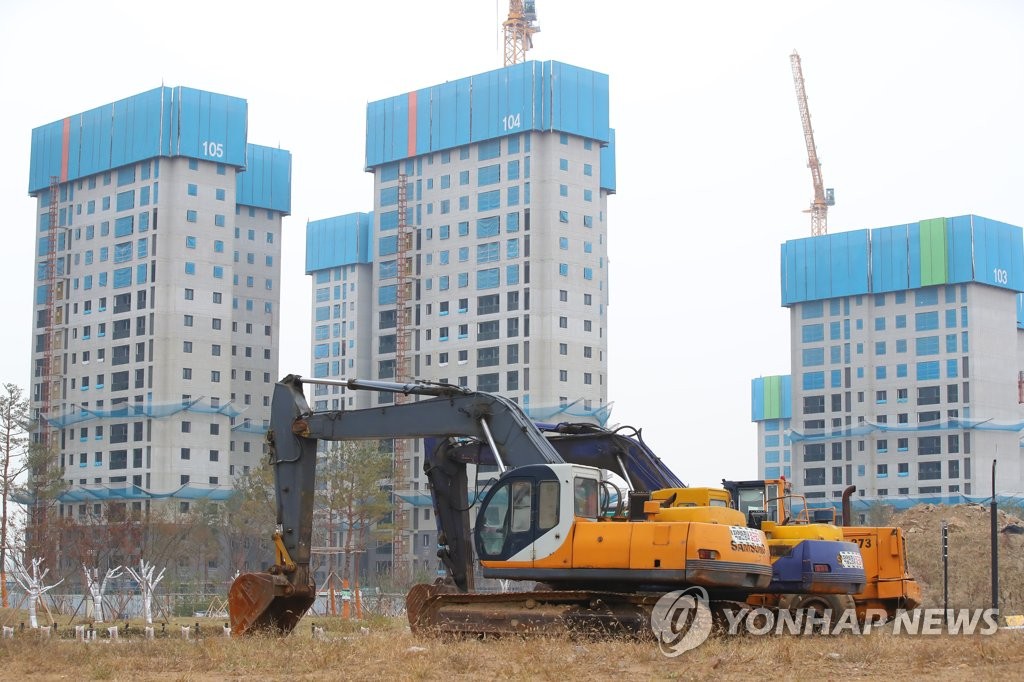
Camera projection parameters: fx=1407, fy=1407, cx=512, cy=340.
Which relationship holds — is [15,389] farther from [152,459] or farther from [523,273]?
[523,273]

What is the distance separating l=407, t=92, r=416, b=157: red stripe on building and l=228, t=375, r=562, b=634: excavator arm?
115 m

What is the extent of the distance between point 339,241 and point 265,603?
16694 centimetres

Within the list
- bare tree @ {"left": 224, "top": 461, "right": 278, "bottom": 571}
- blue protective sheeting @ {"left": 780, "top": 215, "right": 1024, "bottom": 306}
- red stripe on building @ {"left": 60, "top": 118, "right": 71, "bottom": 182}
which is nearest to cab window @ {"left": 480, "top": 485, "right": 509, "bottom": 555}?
bare tree @ {"left": 224, "top": 461, "right": 278, "bottom": 571}

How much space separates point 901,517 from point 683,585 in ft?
169

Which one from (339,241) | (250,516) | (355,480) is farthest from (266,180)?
(355,480)

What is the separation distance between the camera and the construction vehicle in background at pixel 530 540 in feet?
78.9

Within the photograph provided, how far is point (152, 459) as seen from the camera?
134000 millimetres

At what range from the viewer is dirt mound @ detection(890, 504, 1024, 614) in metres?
55.1

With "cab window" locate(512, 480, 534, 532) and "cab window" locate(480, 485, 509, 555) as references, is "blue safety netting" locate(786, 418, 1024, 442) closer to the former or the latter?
"cab window" locate(480, 485, 509, 555)

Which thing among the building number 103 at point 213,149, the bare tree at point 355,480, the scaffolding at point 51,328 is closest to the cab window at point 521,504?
the bare tree at point 355,480

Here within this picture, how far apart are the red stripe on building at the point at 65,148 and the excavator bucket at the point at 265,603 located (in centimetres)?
12698

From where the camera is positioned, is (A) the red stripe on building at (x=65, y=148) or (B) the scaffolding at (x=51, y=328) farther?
(A) the red stripe on building at (x=65, y=148)

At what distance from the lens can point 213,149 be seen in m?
138

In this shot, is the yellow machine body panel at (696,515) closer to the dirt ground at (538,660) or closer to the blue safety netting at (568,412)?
the dirt ground at (538,660)
